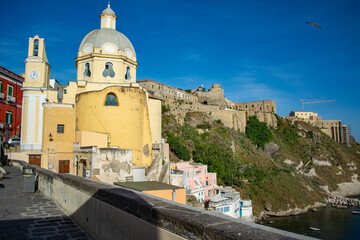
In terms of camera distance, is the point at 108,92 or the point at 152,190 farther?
the point at 108,92

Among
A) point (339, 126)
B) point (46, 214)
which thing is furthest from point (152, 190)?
point (339, 126)

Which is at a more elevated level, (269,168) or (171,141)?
(171,141)

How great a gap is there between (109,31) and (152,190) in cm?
1743

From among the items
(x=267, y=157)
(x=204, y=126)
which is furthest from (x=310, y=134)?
(x=204, y=126)

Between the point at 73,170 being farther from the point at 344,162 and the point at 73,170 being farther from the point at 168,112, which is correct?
the point at 344,162

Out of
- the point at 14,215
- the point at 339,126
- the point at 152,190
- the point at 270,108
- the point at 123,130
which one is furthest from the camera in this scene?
the point at 339,126

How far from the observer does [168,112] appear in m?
48.9

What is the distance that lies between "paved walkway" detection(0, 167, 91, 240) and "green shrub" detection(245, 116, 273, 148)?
54.7 meters

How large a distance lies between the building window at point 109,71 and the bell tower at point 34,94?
4.94m

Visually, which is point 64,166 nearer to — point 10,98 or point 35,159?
point 35,159

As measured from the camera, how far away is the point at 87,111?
21172 millimetres

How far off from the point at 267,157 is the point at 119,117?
4135 centimetres

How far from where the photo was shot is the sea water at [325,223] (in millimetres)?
35944

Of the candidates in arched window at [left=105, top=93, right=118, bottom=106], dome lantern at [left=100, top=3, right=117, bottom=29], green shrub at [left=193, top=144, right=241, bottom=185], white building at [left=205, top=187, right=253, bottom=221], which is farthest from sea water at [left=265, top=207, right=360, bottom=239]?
dome lantern at [left=100, top=3, right=117, bottom=29]
